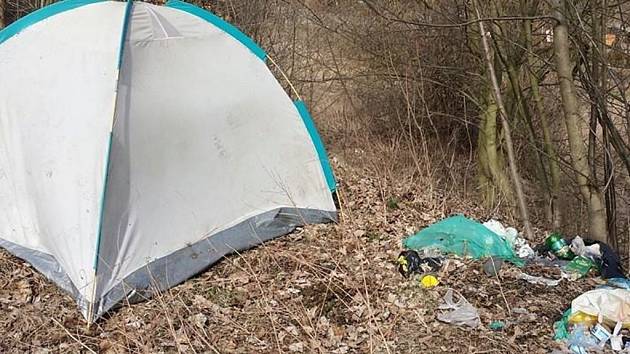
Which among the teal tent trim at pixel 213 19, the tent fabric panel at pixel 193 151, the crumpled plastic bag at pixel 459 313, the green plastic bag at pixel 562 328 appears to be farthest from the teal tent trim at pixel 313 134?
the green plastic bag at pixel 562 328

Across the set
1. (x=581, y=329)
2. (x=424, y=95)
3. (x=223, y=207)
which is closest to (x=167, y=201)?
(x=223, y=207)

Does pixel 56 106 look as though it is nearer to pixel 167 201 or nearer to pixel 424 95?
pixel 167 201

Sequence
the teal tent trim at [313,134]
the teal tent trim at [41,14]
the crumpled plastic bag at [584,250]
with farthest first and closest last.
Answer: the teal tent trim at [313,134] → the crumpled plastic bag at [584,250] → the teal tent trim at [41,14]

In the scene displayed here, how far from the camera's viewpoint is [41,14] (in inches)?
180

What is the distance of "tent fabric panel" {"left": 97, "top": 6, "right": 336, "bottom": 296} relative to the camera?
163 inches

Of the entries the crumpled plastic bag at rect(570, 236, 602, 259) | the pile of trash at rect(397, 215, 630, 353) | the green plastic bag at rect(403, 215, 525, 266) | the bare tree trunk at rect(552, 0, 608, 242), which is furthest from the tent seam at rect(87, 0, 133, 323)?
the bare tree trunk at rect(552, 0, 608, 242)

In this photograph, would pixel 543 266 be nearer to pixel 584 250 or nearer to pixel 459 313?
pixel 584 250

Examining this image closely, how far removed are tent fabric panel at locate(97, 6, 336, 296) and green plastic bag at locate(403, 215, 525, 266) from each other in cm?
87

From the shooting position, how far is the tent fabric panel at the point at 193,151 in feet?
13.6

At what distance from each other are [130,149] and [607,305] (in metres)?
3.09

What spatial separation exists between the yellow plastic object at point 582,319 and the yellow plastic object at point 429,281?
89cm

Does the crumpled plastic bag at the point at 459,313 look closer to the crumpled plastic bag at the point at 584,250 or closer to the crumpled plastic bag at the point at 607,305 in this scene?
the crumpled plastic bag at the point at 607,305

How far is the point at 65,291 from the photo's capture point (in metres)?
4.07

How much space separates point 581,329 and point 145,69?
3208 mm
